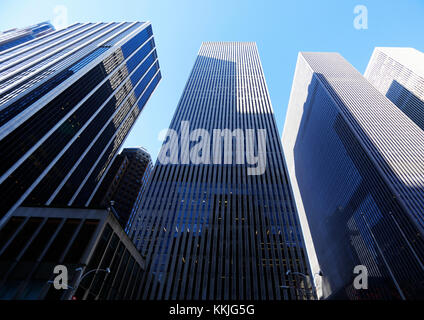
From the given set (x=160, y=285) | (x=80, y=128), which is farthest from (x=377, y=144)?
(x=80, y=128)

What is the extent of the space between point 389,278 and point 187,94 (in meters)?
112

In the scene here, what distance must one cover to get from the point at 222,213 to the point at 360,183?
67944mm

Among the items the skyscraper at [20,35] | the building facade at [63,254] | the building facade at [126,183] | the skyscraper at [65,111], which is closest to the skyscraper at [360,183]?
the building facade at [63,254]

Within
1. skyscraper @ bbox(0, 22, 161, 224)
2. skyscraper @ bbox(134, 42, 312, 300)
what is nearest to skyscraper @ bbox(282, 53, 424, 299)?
skyscraper @ bbox(134, 42, 312, 300)

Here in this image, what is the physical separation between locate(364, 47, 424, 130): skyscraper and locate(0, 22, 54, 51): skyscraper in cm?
26778

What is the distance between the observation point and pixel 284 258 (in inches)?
2077

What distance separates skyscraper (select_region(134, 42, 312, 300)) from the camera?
49.2 meters

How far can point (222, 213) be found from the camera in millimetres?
63531

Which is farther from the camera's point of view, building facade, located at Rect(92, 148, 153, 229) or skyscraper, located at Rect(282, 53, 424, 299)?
building facade, located at Rect(92, 148, 153, 229)

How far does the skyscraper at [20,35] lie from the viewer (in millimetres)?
147525

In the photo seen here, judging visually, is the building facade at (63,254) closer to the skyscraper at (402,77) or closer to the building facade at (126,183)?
the building facade at (126,183)

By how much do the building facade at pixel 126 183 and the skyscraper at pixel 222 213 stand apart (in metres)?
42.3

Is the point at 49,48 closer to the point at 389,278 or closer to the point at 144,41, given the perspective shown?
the point at 144,41

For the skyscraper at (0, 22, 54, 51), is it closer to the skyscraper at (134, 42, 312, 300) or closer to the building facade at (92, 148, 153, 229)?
the building facade at (92, 148, 153, 229)
